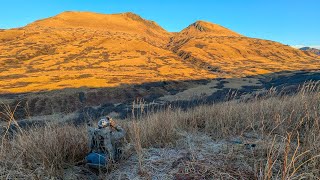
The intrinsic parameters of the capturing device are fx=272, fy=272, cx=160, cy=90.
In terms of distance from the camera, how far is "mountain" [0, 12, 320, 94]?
192ft

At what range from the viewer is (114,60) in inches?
3551

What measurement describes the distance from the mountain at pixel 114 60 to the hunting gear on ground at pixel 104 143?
44.6m

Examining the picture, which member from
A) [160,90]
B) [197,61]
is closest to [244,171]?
[160,90]

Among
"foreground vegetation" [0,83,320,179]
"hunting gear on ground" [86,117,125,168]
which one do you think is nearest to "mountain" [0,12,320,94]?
"foreground vegetation" [0,83,320,179]

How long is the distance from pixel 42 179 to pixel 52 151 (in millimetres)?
618

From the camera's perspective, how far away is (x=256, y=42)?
149250 mm

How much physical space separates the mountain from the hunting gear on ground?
146ft

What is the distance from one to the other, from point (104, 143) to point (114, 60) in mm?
87705

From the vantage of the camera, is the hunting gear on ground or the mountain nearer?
the hunting gear on ground

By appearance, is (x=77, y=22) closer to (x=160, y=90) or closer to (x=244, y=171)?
(x=160, y=90)

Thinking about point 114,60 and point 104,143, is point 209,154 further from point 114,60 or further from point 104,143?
point 114,60

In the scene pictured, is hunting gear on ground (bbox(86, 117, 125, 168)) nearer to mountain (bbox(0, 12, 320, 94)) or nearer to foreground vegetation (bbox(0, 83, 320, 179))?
foreground vegetation (bbox(0, 83, 320, 179))

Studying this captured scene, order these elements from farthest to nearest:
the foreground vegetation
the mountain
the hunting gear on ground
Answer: the mountain → the hunting gear on ground → the foreground vegetation

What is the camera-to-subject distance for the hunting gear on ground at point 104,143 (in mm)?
4129
